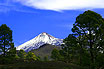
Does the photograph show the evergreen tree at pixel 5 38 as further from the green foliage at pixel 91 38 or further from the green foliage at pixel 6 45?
the green foliage at pixel 91 38

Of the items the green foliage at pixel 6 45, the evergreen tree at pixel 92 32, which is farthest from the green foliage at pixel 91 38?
the green foliage at pixel 6 45

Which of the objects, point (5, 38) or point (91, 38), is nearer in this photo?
point (91, 38)

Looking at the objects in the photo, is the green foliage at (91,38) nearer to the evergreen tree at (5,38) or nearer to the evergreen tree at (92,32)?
the evergreen tree at (92,32)

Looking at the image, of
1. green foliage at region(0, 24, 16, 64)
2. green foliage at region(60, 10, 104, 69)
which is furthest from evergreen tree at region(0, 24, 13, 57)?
green foliage at region(60, 10, 104, 69)

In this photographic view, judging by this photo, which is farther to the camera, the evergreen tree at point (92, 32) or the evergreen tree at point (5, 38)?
the evergreen tree at point (5, 38)

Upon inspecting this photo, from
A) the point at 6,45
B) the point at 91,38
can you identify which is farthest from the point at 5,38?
the point at 91,38

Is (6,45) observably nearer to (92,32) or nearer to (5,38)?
(5,38)

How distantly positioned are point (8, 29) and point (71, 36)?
20375mm

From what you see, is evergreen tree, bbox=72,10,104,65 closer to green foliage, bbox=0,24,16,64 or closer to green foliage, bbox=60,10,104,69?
green foliage, bbox=60,10,104,69

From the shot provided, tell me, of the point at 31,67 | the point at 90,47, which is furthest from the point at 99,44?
the point at 31,67

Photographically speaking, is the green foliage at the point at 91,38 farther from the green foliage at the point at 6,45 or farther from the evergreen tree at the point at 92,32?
the green foliage at the point at 6,45

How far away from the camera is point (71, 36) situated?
27422 millimetres

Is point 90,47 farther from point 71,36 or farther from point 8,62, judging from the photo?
point 8,62

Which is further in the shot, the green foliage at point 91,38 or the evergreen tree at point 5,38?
the evergreen tree at point 5,38
